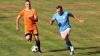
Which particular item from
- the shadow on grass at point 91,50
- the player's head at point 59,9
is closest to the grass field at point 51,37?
the shadow on grass at point 91,50

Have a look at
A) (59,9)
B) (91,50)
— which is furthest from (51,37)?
(59,9)

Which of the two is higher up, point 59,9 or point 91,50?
point 59,9

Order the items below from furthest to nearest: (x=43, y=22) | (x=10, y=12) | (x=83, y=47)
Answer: (x=10, y=12)
(x=43, y=22)
(x=83, y=47)

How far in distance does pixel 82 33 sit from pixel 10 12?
14552 mm

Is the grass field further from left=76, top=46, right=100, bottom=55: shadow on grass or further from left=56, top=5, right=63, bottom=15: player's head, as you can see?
left=56, top=5, right=63, bottom=15: player's head

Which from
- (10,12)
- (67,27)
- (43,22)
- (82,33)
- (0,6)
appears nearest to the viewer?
(67,27)

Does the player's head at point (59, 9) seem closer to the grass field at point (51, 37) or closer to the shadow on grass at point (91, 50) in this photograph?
the grass field at point (51, 37)

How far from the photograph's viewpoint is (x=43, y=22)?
32.1 m

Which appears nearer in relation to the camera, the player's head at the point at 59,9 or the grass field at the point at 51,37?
the player's head at the point at 59,9

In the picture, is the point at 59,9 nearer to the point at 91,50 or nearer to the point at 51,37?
the point at 91,50

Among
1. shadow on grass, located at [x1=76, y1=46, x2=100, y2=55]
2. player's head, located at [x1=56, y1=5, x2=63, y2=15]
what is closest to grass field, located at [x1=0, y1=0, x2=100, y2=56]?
shadow on grass, located at [x1=76, y1=46, x2=100, y2=55]

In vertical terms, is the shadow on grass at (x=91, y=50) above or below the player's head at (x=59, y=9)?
below

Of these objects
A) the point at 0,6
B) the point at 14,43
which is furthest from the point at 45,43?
the point at 0,6

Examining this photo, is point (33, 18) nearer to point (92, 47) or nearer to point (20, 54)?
point (20, 54)
